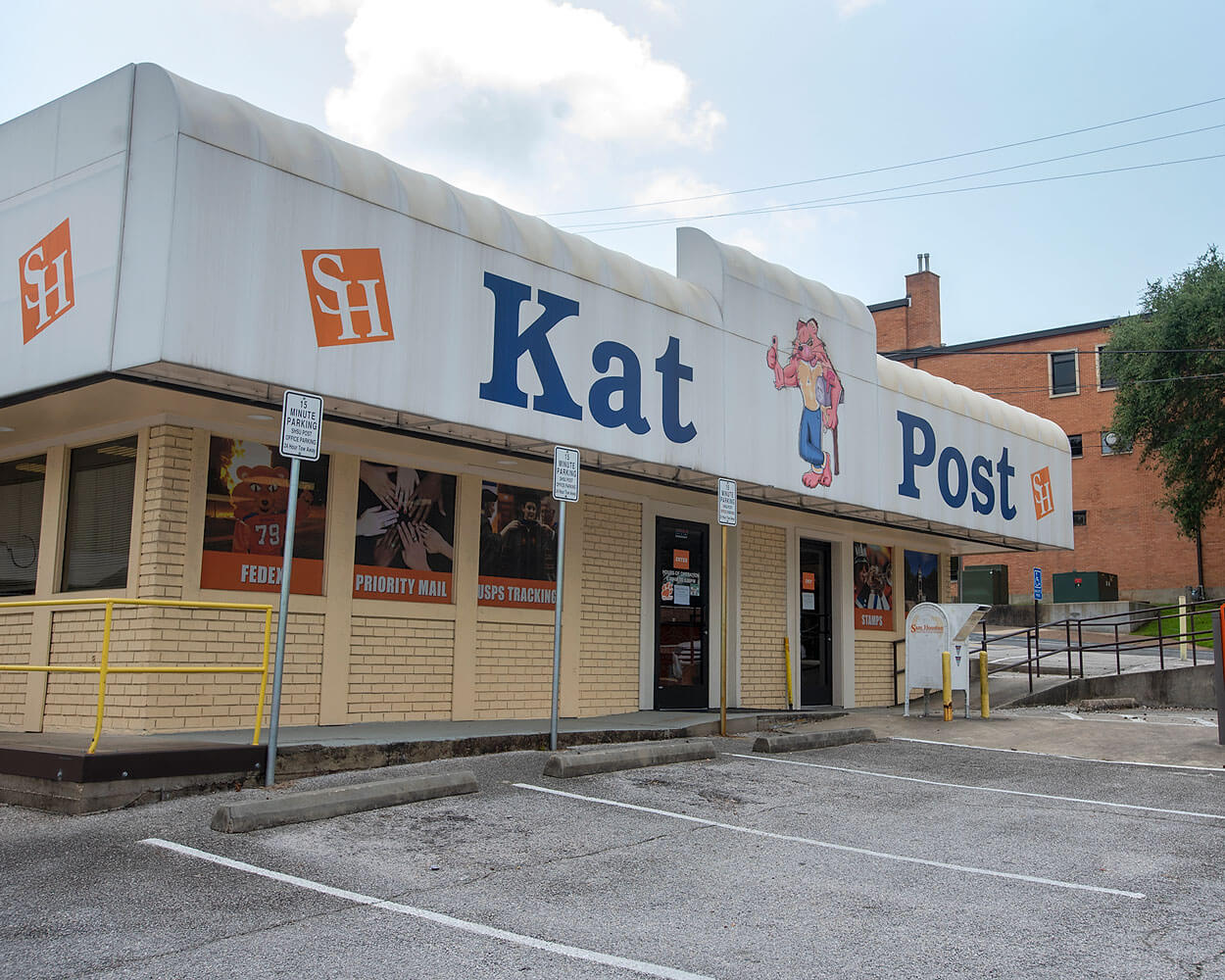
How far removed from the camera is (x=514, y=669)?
12961 mm

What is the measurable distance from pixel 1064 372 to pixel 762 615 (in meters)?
34.3

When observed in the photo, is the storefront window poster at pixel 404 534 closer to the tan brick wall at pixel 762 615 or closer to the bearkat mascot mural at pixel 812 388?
the bearkat mascot mural at pixel 812 388

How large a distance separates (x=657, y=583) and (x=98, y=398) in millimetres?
7677

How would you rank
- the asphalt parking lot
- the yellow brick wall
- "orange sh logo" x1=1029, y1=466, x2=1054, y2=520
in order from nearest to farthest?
the asphalt parking lot → the yellow brick wall → "orange sh logo" x1=1029, y1=466, x2=1054, y2=520

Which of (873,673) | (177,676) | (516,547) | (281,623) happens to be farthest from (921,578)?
(281,623)

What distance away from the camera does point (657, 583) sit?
15156 millimetres

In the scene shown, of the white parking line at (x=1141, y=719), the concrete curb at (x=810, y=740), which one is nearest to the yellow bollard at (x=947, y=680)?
the white parking line at (x=1141, y=719)

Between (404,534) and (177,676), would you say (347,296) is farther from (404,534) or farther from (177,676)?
(177,676)

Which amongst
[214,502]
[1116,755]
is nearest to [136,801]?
[214,502]

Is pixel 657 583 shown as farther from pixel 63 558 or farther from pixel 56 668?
pixel 56 668

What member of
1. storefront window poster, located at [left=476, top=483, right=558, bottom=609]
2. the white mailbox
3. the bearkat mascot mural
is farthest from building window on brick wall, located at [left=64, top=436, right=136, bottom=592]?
the white mailbox

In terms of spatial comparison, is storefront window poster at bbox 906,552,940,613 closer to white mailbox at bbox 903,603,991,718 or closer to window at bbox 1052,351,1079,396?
white mailbox at bbox 903,603,991,718

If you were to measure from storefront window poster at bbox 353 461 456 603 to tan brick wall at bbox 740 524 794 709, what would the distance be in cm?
555

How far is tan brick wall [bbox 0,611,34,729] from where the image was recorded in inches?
443
